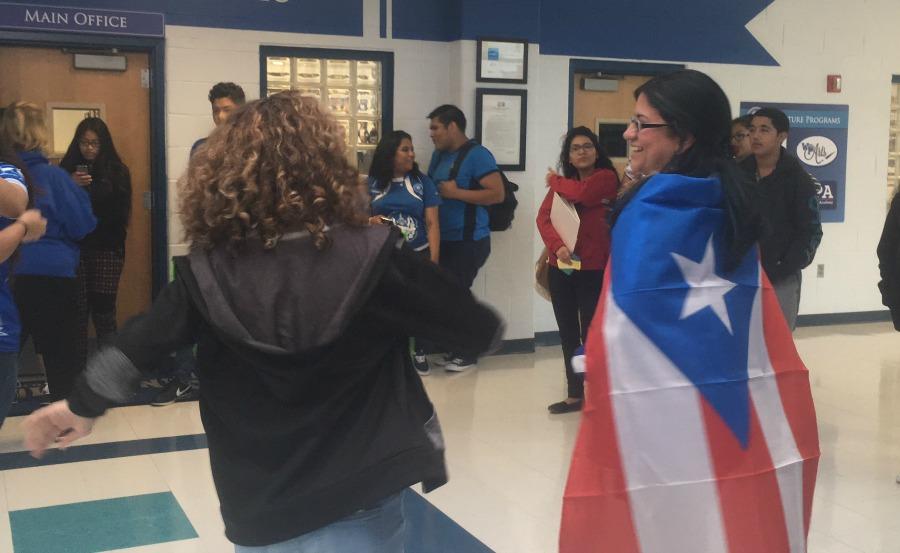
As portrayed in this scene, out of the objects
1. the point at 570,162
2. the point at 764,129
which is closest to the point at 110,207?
the point at 570,162

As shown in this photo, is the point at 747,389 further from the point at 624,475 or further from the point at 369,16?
the point at 369,16

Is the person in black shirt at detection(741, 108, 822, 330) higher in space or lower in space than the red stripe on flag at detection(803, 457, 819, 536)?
higher

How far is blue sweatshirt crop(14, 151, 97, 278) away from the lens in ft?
15.7

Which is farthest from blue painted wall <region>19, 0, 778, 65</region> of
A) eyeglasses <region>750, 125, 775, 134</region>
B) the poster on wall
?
eyeglasses <region>750, 125, 775, 134</region>

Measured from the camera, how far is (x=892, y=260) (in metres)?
4.28

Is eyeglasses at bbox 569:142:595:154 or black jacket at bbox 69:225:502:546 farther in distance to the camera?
eyeglasses at bbox 569:142:595:154

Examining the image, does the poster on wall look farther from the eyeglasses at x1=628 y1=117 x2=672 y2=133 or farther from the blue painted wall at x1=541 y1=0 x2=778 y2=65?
the eyeglasses at x1=628 y1=117 x2=672 y2=133

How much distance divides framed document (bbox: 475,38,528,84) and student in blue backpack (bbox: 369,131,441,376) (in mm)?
1003

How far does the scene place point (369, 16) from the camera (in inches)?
270

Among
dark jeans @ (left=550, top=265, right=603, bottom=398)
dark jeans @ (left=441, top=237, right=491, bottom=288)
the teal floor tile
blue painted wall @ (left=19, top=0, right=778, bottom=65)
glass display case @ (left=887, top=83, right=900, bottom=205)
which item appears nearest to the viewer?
the teal floor tile

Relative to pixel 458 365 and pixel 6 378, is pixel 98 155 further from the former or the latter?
pixel 6 378

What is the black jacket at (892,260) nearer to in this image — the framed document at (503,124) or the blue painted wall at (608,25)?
the framed document at (503,124)

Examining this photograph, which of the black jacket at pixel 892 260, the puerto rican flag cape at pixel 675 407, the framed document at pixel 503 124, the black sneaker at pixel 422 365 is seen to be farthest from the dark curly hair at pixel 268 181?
the framed document at pixel 503 124

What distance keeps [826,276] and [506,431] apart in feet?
14.8
